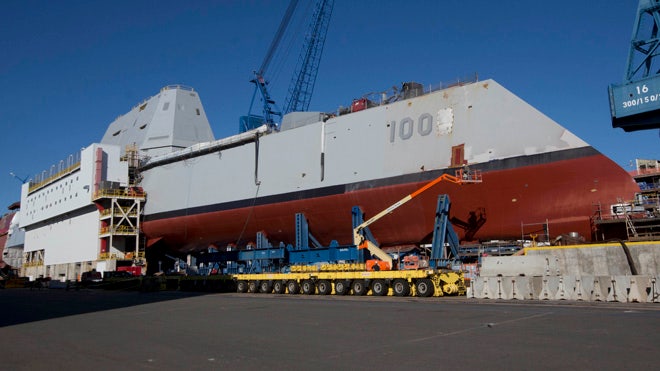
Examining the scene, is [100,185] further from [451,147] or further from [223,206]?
[451,147]

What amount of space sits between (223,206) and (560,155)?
24164mm

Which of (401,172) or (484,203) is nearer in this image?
(484,203)

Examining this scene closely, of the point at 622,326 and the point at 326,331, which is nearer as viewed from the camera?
the point at 622,326

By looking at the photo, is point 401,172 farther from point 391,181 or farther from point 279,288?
point 279,288

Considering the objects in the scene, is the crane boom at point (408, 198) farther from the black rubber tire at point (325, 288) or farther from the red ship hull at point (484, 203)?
the black rubber tire at point (325, 288)

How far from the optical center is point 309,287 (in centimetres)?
2689

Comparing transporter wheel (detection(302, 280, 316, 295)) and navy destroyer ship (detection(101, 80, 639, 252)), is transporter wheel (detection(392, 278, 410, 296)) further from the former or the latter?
navy destroyer ship (detection(101, 80, 639, 252))

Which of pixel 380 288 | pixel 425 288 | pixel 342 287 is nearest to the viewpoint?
pixel 425 288

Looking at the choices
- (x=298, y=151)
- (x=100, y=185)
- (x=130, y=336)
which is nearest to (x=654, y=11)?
(x=298, y=151)

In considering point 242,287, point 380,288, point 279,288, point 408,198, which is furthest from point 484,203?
point 242,287

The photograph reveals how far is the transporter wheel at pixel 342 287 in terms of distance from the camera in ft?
83.1

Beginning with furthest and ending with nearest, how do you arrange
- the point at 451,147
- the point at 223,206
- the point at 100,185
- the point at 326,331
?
the point at 100,185 → the point at 223,206 → the point at 451,147 → the point at 326,331

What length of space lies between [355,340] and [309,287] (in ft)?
54.8

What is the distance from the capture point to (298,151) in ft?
115
